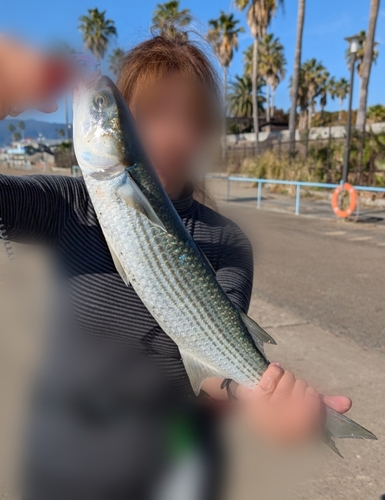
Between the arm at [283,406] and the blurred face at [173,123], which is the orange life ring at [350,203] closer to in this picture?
the blurred face at [173,123]

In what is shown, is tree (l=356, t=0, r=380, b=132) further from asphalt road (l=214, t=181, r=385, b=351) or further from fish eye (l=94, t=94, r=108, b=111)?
fish eye (l=94, t=94, r=108, b=111)

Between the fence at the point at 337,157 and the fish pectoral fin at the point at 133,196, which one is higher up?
the fish pectoral fin at the point at 133,196

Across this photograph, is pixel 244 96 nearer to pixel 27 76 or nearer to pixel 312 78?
pixel 312 78

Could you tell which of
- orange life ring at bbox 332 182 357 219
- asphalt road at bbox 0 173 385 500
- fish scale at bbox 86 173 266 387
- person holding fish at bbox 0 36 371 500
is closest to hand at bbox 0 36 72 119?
A: person holding fish at bbox 0 36 371 500

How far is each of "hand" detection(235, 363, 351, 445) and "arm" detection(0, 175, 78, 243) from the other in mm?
804

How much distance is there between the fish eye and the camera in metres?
1.29

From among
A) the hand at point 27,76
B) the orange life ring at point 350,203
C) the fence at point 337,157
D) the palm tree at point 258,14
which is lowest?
the orange life ring at point 350,203

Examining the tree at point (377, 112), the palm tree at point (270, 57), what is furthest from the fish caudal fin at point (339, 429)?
the palm tree at point (270, 57)

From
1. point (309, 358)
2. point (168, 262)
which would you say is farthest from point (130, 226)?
point (309, 358)

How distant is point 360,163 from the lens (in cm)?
1725

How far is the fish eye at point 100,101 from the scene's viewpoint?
129 centimetres

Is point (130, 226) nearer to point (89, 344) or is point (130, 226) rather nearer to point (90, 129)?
point (90, 129)

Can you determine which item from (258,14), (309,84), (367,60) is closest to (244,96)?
(309,84)

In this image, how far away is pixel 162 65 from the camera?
171 cm
